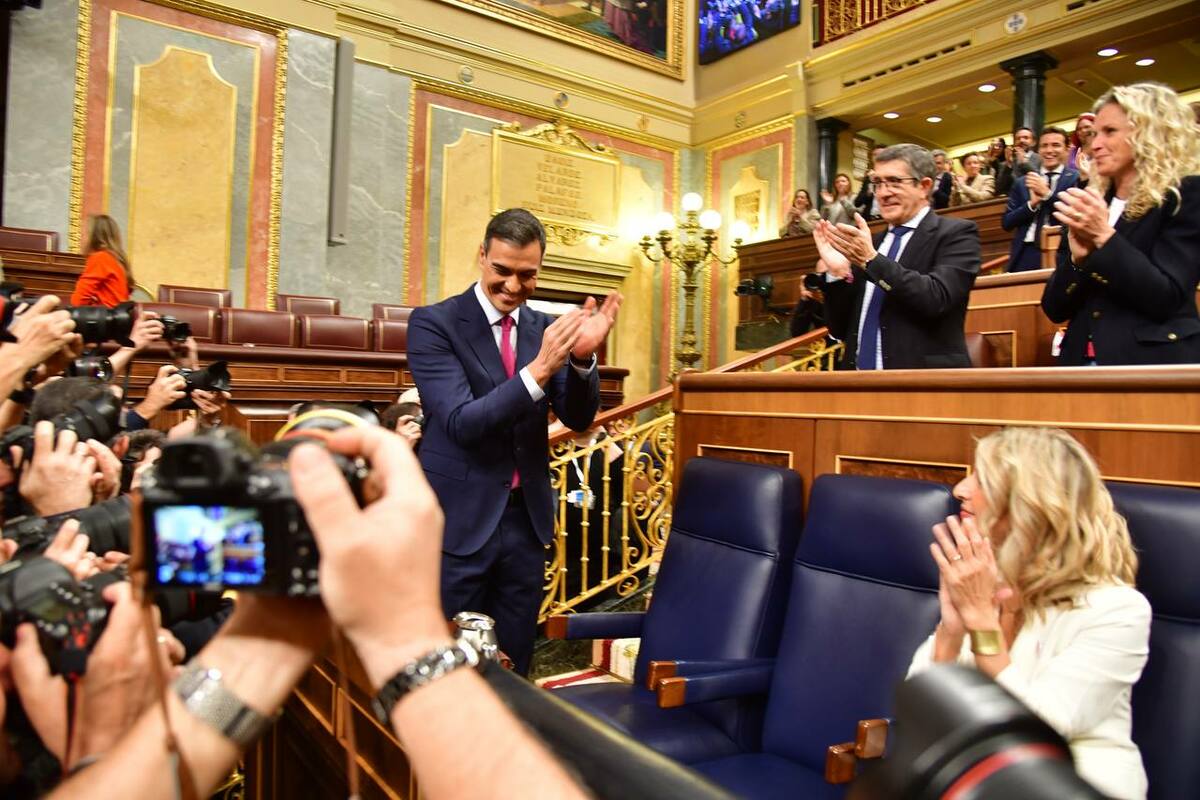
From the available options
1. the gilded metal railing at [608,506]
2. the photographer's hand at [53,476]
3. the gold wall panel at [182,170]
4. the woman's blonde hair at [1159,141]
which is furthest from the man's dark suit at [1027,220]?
the gold wall panel at [182,170]

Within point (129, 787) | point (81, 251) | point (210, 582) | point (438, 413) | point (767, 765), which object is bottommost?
point (767, 765)

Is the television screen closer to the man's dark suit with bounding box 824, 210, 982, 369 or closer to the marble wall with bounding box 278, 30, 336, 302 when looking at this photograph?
the marble wall with bounding box 278, 30, 336, 302

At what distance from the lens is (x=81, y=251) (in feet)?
20.0

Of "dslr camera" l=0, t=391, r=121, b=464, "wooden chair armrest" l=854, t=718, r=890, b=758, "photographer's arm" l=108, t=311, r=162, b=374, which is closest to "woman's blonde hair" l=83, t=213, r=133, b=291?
"photographer's arm" l=108, t=311, r=162, b=374

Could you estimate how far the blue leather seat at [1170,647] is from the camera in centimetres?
118

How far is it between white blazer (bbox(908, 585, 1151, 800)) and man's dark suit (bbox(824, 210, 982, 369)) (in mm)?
1122

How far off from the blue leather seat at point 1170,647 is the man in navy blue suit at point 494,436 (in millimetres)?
1046

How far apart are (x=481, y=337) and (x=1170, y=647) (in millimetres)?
1423

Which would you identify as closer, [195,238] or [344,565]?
[344,565]

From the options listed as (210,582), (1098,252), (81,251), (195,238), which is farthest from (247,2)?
(210,582)

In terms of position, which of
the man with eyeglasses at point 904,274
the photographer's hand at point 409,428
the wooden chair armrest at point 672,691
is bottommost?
the wooden chair armrest at point 672,691

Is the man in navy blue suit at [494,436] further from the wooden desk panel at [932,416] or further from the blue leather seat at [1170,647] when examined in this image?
the blue leather seat at [1170,647]

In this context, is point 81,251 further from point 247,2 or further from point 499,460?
point 499,460

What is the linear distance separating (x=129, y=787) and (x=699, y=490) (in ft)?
5.47
